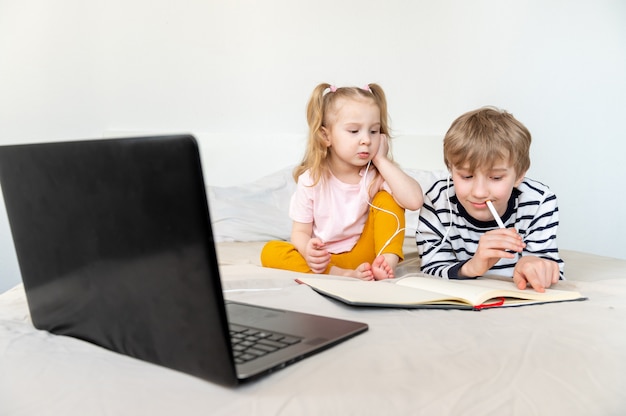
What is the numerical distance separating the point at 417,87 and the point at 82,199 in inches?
87.3

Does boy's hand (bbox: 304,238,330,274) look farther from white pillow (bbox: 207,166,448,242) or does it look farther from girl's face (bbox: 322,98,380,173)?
white pillow (bbox: 207,166,448,242)

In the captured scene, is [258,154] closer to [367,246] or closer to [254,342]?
[367,246]

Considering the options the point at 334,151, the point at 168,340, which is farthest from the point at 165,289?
the point at 334,151

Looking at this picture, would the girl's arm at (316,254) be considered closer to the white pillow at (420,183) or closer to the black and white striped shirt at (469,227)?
the black and white striped shirt at (469,227)

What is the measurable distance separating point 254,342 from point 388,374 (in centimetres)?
15

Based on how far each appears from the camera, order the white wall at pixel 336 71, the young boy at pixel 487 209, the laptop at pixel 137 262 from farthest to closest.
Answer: the white wall at pixel 336 71, the young boy at pixel 487 209, the laptop at pixel 137 262

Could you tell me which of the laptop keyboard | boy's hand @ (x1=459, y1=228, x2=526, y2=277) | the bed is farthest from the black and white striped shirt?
the laptop keyboard

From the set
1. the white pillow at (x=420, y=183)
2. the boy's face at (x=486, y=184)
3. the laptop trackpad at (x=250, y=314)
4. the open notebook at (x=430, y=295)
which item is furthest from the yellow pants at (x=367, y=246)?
the laptop trackpad at (x=250, y=314)

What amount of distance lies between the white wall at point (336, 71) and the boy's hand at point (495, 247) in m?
1.47

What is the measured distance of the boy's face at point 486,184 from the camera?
127cm

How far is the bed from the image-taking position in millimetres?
585

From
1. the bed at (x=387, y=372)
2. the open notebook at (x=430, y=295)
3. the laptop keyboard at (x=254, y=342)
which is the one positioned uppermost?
the laptop keyboard at (x=254, y=342)

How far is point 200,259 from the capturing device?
53 centimetres

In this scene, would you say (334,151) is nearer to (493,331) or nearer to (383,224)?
(383,224)
